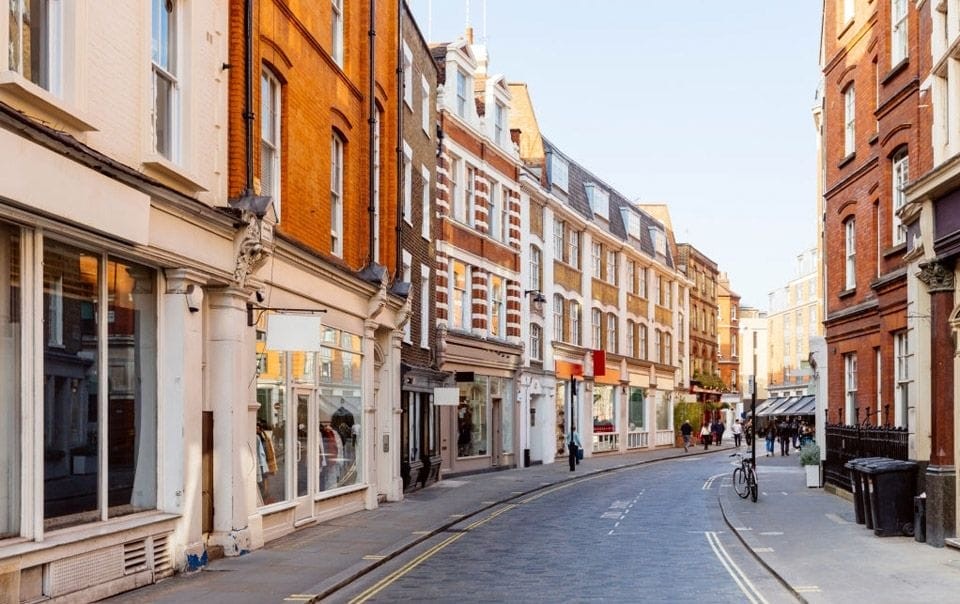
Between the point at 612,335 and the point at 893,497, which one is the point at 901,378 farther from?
the point at 612,335

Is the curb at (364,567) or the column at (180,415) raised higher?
the column at (180,415)

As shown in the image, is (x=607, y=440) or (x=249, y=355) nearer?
(x=249, y=355)

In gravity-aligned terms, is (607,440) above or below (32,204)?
below

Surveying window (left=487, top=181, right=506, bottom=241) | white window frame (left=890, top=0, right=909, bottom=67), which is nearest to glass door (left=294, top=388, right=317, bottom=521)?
white window frame (left=890, top=0, right=909, bottom=67)

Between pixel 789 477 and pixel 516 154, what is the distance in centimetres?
1476

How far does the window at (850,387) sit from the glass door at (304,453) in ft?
48.3

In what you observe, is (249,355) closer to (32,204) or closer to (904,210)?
(32,204)

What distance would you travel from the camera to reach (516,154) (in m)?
42.5

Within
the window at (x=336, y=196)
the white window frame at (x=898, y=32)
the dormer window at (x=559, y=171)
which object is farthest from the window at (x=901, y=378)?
the dormer window at (x=559, y=171)

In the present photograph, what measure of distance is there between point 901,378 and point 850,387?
5540 millimetres

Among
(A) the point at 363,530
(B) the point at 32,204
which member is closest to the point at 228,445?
(A) the point at 363,530

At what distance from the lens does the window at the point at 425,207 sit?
32156 millimetres

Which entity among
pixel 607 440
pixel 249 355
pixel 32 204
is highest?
pixel 32 204

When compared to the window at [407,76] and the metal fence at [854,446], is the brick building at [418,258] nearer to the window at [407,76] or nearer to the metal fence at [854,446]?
the window at [407,76]
